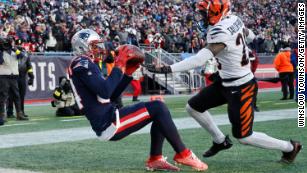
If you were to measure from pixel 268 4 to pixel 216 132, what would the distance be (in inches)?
1320

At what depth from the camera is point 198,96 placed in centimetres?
684

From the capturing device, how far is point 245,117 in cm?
627

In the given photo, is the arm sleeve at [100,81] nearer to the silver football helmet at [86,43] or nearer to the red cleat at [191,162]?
the silver football helmet at [86,43]

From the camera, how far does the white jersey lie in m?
6.19

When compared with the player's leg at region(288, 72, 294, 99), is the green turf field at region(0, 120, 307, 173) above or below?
above

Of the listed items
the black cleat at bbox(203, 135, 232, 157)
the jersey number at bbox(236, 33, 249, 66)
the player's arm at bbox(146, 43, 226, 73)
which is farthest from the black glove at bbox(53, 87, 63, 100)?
the player's arm at bbox(146, 43, 226, 73)

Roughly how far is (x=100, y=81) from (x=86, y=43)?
0.48 meters

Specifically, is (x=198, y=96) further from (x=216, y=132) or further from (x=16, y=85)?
(x=16, y=85)

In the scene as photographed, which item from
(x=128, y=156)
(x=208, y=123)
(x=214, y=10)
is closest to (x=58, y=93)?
(x=128, y=156)

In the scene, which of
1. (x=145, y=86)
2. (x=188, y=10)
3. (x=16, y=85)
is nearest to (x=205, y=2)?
(x=16, y=85)

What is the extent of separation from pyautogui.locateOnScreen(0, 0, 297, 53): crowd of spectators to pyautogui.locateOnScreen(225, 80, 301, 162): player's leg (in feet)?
34.6

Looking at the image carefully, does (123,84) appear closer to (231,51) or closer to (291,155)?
(231,51)

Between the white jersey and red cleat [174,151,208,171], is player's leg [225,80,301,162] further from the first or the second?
red cleat [174,151,208,171]

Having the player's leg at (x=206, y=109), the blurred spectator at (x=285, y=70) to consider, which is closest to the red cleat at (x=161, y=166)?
the player's leg at (x=206, y=109)
